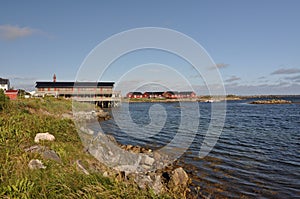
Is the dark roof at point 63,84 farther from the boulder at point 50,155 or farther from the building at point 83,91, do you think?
the boulder at point 50,155

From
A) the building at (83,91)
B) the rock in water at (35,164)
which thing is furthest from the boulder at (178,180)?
the building at (83,91)

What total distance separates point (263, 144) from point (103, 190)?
676 inches

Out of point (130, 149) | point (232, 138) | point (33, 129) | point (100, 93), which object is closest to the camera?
point (33, 129)

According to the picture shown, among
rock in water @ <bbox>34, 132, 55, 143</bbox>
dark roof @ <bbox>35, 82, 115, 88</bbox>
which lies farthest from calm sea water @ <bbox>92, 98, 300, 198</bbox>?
dark roof @ <bbox>35, 82, 115, 88</bbox>

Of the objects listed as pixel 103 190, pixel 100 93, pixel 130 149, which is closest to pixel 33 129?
pixel 130 149

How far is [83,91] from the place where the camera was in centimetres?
5550

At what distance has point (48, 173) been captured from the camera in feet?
20.6

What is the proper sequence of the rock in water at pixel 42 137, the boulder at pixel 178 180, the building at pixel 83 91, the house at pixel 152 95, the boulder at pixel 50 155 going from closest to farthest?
the boulder at pixel 50 155 → the boulder at pixel 178 180 → the rock in water at pixel 42 137 → the building at pixel 83 91 → the house at pixel 152 95

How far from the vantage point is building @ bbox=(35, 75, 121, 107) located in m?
55.4

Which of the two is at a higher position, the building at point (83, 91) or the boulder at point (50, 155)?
the building at point (83, 91)

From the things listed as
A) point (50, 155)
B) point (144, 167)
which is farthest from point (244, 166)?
point (50, 155)

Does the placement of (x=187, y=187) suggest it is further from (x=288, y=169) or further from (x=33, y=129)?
(x=33, y=129)

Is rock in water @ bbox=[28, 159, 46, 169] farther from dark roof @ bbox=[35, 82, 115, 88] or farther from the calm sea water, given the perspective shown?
dark roof @ bbox=[35, 82, 115, 88]

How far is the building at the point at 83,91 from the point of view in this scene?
5538cm
